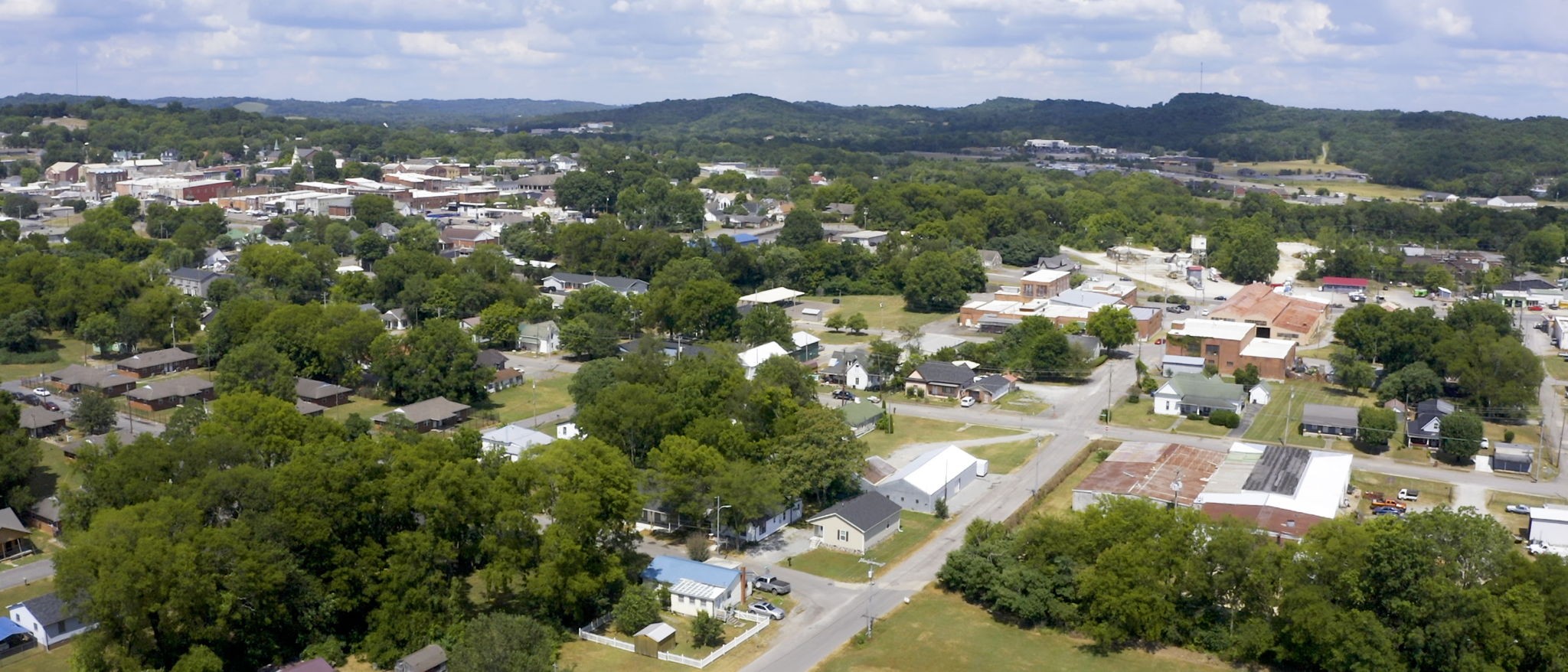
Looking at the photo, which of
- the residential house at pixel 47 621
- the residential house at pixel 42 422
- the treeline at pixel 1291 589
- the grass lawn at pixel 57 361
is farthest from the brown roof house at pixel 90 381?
the treeline at pixel 1291 589

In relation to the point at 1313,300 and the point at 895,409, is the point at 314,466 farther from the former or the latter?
the point at 1313,300

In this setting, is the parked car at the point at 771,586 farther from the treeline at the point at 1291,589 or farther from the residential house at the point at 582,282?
the residential house at the point at 582,282

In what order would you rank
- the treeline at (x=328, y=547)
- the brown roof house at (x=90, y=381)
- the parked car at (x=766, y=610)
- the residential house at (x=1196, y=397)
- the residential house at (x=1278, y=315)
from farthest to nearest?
1. the residential house at (x=1278, y=315)
2. the brown roof house at (x=90, y=381)
3. the residential house at (x=1196, y=397)
4. the parked car at (x=766, y=610)
5. the treeline at (x=328, y=547)

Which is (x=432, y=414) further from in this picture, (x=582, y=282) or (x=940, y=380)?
(x=582, y=282)

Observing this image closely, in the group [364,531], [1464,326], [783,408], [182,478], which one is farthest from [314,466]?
[1464,326]

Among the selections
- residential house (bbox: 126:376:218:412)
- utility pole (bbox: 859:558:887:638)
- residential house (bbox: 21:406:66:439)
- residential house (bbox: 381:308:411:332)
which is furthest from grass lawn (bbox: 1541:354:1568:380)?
residential house (bbox: 21:406:66:439)
